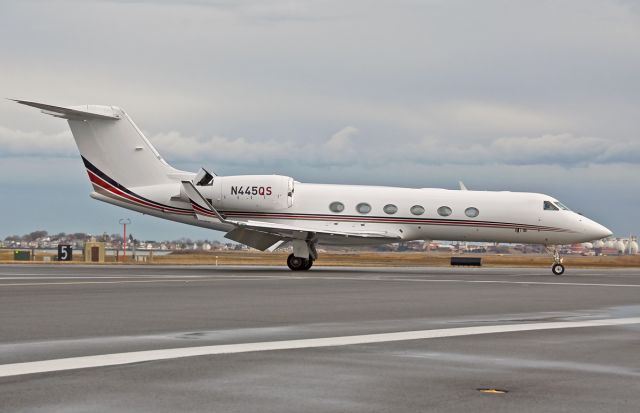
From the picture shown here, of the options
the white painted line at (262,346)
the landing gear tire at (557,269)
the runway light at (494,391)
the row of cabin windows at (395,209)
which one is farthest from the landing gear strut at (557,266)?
the runway light at (494,391)

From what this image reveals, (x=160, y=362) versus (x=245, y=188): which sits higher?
(x=245, y=188)

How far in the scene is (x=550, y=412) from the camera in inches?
275

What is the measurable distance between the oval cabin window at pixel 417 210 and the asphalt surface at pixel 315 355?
17776 millimetres

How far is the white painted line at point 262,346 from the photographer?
899 cm

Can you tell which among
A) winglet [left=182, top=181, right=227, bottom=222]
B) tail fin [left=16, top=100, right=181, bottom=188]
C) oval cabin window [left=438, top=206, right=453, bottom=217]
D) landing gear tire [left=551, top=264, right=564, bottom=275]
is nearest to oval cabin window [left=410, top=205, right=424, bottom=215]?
oval cabin window [left=438, top=206, right=453, bottom=217]

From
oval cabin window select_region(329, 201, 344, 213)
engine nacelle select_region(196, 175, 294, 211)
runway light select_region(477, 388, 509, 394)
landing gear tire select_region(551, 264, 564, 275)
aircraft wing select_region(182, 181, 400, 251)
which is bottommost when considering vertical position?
runway light select_region(477, 388, 509, 394)

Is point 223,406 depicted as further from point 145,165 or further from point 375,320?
point 145,165

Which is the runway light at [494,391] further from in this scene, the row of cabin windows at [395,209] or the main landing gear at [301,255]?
the row of cabin windows at [395,209]

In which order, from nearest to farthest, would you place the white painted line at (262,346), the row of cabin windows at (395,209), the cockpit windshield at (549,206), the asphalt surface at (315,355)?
the asphalt surface at (315,355) → the white painted line at (262,346) → the row of cabin windows at (395,209) → the cockpit windshield at (549,206)

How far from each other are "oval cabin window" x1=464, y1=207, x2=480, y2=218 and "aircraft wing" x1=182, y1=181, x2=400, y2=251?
120 inches

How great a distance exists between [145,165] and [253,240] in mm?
6123

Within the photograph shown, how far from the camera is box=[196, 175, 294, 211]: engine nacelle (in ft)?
124

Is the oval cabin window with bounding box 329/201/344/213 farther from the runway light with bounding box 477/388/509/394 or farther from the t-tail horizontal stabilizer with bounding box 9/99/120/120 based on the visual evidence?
the runway light with bounding box 477/388/509/394

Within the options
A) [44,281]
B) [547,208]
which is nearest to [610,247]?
[547,208]
